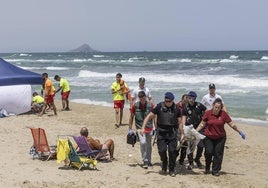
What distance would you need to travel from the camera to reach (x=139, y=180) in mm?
7418

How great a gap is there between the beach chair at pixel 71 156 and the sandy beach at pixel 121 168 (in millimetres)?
143

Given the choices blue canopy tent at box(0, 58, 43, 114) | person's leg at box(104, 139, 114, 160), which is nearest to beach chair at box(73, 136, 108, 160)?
person's leg at box(104, 139, 114, 160)

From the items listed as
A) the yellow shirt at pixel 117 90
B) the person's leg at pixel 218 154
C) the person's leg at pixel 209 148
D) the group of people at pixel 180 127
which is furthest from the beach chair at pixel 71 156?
the yellow shirt at pixel 117 90

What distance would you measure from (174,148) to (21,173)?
2.48 m

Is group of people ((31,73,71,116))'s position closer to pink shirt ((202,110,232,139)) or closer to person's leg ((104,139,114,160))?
person's leg ((104,139,114,160))

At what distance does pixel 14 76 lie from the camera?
565 inches

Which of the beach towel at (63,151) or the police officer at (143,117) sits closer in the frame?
the beach towel at (63,151)

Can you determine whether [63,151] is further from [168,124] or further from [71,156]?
[168,124]

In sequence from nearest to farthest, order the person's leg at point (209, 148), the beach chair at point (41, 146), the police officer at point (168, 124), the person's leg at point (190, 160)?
the police officer at point (168, 124), the person's leg at point (209, 148), the person's leg at point (190, 160), the beach chair at point (41, 146)

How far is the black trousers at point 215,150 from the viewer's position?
7672mm

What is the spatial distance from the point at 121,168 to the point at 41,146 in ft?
5.36

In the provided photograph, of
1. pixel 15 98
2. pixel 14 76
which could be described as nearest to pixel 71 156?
pixel 15 98

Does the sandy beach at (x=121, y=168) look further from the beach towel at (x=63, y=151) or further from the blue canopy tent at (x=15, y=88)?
the blue canopy tent at (x=15, y=88)

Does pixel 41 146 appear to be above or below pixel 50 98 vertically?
below
